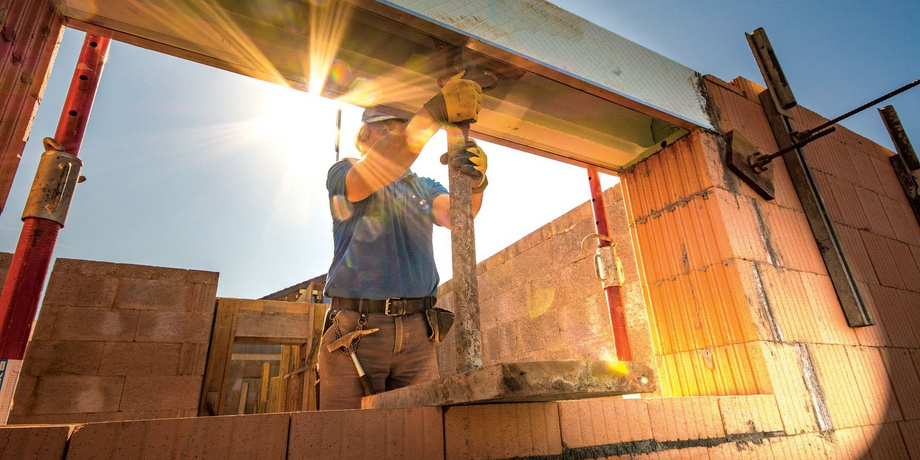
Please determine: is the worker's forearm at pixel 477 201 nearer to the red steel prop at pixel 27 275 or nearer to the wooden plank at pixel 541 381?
the wooden plank at pixel 541 381

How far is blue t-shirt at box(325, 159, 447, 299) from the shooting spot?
1965mm

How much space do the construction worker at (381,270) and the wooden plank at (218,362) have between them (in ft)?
17.9

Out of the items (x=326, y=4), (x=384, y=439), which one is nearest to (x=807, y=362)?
(x=384, y=439)

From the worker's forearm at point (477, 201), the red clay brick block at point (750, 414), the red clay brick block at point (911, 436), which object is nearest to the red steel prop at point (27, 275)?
the worker's forearm at point (477, 201)

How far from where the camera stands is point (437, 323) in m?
2.01

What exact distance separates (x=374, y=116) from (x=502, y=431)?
1.51 meters

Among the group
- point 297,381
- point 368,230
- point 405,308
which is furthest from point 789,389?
point 297,381

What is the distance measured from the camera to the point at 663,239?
2.34 m

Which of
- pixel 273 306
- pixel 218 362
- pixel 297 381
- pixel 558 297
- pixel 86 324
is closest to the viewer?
pixel 558 297

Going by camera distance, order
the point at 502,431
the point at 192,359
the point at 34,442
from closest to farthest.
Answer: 1. the point at 34,442
2. the point at 502,431
3. the point at 192,359

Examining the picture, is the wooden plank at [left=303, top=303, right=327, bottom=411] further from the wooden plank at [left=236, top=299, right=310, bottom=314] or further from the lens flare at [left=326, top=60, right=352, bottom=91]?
the lens flare at [left=326, top=60, right=352, bottom=91]

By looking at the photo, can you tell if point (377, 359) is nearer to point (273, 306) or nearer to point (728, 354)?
point (728, 354)

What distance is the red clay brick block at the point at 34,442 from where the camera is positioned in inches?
33.3

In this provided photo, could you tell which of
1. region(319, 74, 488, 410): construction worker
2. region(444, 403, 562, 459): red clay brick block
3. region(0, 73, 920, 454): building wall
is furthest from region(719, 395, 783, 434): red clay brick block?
region(319, 74, 488, 410): construction worker
